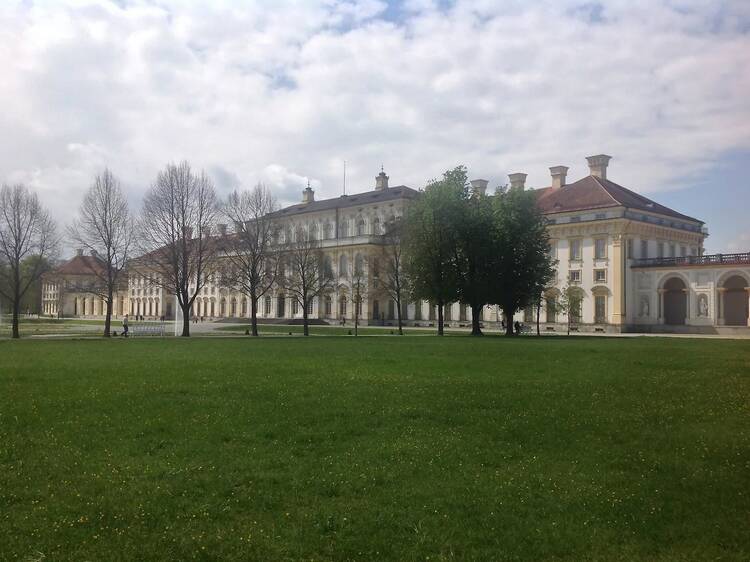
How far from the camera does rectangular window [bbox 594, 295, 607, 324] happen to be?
228 ft

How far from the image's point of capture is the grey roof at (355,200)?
89750 mm

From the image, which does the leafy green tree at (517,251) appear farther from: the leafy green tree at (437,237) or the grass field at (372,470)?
the grass field at (372,470)

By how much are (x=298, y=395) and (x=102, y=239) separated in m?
39.0

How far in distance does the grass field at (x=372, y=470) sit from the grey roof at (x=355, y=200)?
7254cm

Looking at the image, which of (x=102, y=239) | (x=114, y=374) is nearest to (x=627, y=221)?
(x=102, y=239)

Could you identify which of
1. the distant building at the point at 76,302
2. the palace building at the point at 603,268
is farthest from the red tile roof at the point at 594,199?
the distant building at the point at 76,302

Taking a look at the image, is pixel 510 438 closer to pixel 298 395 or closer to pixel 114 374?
pixel 298 395

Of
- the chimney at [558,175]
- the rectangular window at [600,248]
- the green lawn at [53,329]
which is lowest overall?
the green lawn at [53,329]

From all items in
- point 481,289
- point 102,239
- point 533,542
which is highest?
point 102,239

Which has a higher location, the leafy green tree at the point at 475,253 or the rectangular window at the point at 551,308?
the leafy green tree at the point at 475,253

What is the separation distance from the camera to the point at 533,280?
50.1 metres

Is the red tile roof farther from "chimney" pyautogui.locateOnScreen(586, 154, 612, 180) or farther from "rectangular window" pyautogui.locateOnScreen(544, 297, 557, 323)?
"rectangular window" pyautogui.locateOnScreen(544, 297, 557, 323)

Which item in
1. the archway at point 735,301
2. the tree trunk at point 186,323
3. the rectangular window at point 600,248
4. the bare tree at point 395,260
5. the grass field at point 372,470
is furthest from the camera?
the rectangular window at point 600,248

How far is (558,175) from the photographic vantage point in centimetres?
8169
